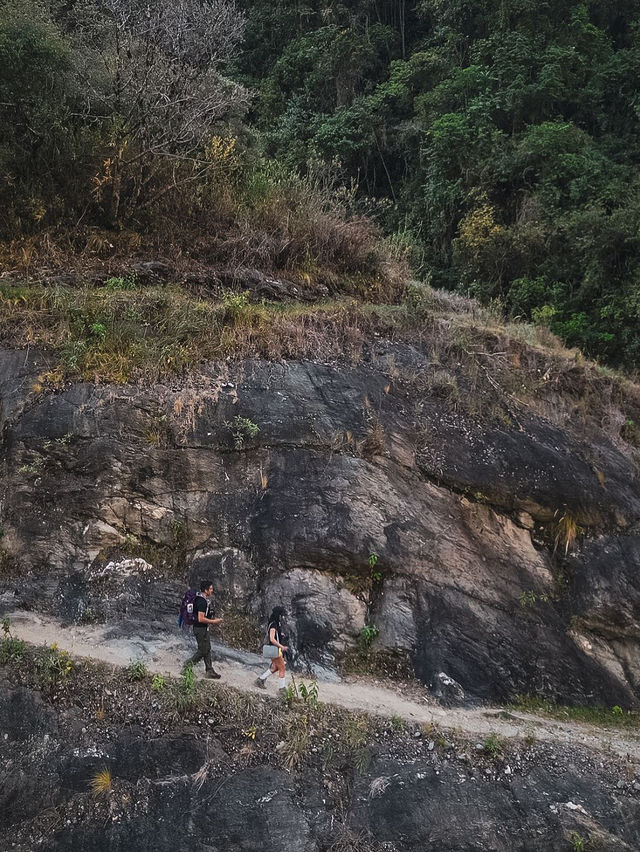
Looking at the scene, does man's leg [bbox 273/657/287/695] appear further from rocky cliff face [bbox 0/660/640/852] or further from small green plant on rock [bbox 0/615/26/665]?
small green plant on rock [bbox 0/615/26/665]

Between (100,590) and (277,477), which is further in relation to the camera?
(277,477)

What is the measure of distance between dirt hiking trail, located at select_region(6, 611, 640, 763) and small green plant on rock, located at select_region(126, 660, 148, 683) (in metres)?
0.21

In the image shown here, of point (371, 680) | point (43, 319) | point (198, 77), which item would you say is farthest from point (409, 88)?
point (371, 680)

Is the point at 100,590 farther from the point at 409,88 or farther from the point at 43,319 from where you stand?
the point at 409,88

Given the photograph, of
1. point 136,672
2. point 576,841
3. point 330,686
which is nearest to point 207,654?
point 136,672

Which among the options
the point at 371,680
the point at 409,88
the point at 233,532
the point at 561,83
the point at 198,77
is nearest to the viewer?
the point at 371,680

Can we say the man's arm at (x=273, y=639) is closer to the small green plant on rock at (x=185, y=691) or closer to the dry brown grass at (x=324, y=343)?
the small green plant on rock at (x=185, y=691)

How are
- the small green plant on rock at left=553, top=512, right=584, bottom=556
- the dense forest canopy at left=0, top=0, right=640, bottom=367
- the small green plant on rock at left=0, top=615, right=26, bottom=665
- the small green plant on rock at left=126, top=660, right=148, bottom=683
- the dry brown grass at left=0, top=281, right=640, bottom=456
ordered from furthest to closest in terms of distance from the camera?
Result: the dense forest canopy at left=0, top=0, right=640, bottom=367 → the dry brown grass at left=0, top=281, right=640, bottom=456 → the small green plant on rock at left=553, top=512, right=584, bottom=556 → the small green plant on rock at left=126, top=660, right=148, bottom=683 → the small green plant on rock at left=0, top=615, right=26, bottom=665

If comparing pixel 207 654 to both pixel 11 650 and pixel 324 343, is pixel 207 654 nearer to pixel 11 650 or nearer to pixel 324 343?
pixel 11 650

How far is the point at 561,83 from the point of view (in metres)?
15.8

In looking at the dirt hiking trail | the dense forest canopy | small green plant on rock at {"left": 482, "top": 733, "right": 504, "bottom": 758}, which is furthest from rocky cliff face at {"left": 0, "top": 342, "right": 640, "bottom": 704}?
the dense forest canopy

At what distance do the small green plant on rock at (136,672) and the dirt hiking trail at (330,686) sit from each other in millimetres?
207

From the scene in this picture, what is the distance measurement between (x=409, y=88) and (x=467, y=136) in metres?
4.24

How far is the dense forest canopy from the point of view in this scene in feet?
33.2
